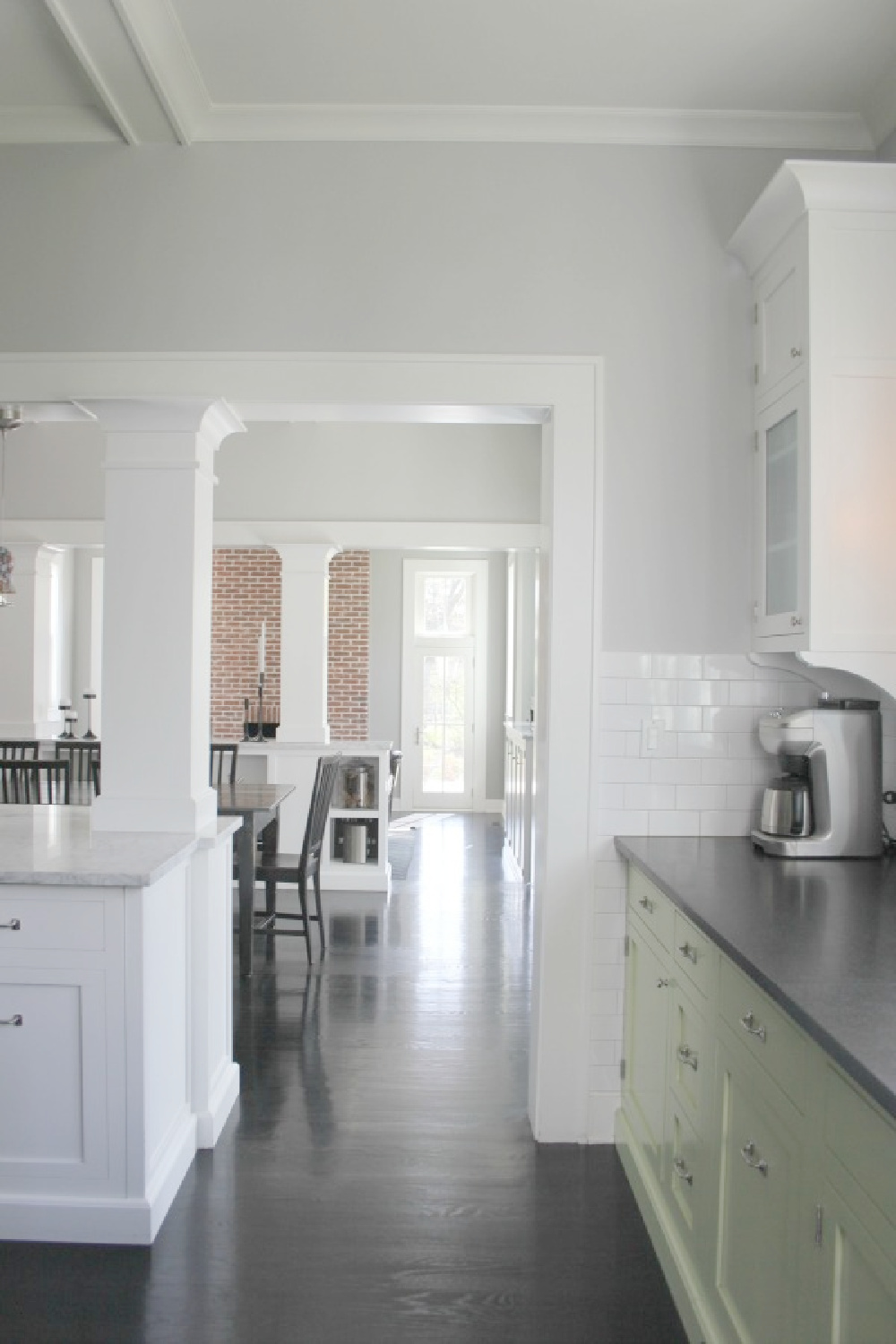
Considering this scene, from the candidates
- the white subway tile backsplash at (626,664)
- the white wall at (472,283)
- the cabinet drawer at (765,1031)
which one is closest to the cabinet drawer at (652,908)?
the cabinet drawer at (765,1031)

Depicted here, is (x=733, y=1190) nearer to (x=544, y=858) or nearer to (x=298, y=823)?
(x=544, y=858)

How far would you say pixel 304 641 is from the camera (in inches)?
272

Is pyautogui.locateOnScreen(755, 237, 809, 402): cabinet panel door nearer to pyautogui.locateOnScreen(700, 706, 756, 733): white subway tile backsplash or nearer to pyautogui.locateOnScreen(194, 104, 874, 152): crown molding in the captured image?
pyautogui.locateOnScreen(194, 104, 874, 152): crown molding

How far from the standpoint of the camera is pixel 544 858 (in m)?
3.08

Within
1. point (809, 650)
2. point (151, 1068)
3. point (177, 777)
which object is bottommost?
point (151, 1068)

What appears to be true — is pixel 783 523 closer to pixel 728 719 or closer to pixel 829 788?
pixel 728 719

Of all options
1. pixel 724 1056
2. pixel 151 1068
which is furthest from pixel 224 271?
pixel 724 1056

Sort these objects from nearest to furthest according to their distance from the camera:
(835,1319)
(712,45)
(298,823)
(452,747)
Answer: (835,1319), (712,45), (298,823), (452,747)

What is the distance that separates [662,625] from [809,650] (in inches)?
22.7

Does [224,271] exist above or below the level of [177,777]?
above

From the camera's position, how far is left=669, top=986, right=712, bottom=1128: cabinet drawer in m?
2.11

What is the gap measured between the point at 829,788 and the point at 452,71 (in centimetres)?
223

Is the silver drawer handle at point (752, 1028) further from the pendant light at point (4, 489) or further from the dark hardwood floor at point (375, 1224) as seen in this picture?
the pendant light at point (4, 489)

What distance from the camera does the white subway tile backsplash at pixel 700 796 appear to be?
307 centimetres
